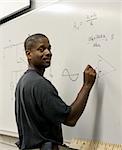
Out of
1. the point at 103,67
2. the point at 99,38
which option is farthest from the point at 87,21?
the point at 103,67

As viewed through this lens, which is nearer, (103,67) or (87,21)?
(103,67)

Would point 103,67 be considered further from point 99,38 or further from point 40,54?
point 40,54

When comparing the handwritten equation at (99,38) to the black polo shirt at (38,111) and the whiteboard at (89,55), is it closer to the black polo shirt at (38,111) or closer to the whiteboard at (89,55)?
the whiteboard at (89,55)

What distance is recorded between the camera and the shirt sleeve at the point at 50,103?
1592 millimetres

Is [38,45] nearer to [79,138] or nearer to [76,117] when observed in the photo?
[76,117]

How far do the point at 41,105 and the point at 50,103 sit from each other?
0.21 feet

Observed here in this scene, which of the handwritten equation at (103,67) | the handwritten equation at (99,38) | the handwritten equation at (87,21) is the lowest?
the handwritten equation at (103,67)

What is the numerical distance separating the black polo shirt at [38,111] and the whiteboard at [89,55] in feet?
0.60

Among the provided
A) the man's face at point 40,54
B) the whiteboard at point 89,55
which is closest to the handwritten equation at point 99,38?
the whiteboard at point 89,55

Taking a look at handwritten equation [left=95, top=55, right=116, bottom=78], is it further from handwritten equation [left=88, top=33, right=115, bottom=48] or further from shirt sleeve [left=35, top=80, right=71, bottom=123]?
shirt sleeve [left=35, top=80, right=71, bottom=123]

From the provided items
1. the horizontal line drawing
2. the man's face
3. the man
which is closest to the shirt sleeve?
the man

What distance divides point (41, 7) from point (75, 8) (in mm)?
450

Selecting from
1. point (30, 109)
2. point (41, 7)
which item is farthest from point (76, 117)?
point (41, 7)

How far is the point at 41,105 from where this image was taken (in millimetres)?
1637
